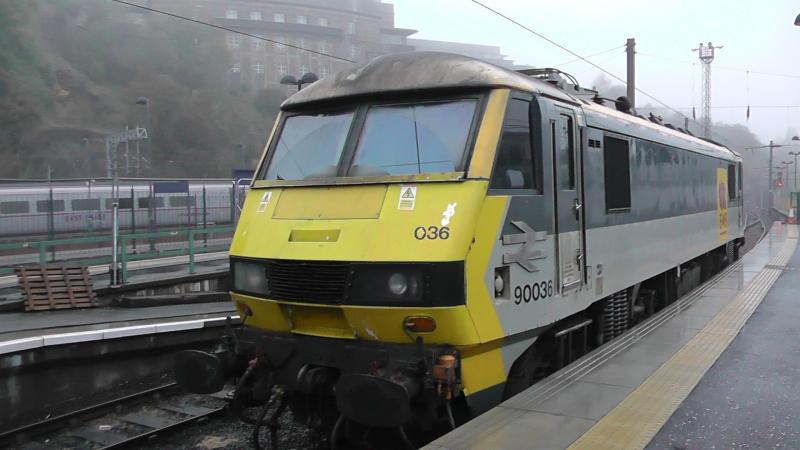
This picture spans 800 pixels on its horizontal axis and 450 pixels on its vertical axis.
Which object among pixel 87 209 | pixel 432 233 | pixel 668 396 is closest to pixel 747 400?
pixel 668 396

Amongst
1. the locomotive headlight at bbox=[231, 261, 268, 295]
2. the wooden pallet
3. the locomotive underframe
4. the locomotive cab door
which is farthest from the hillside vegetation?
the locomotive cab door

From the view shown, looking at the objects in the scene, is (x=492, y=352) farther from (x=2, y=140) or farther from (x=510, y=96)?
(x=2, y=140)

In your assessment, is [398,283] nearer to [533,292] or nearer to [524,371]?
[533,292]

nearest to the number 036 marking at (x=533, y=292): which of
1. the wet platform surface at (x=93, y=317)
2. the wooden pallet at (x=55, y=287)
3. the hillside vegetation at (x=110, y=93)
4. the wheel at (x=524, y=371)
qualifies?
the wheel at (x=524, y=371)

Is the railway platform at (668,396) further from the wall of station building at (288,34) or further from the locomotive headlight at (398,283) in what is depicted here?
the wall of station building at (288,34)

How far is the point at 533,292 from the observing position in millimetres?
5348

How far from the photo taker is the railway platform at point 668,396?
4605 millimetres

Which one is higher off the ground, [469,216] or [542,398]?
[469,216]

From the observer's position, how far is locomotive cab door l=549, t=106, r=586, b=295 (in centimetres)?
576

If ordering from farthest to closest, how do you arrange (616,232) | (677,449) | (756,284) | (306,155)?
(756,284) → (616,232) → (306,155) → (677,449)

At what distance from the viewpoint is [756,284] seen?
12.8 metres

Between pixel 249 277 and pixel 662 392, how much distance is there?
3.61m

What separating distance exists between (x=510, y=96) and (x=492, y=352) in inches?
77.2

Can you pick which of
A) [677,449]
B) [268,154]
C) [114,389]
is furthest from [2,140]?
[677,449]
